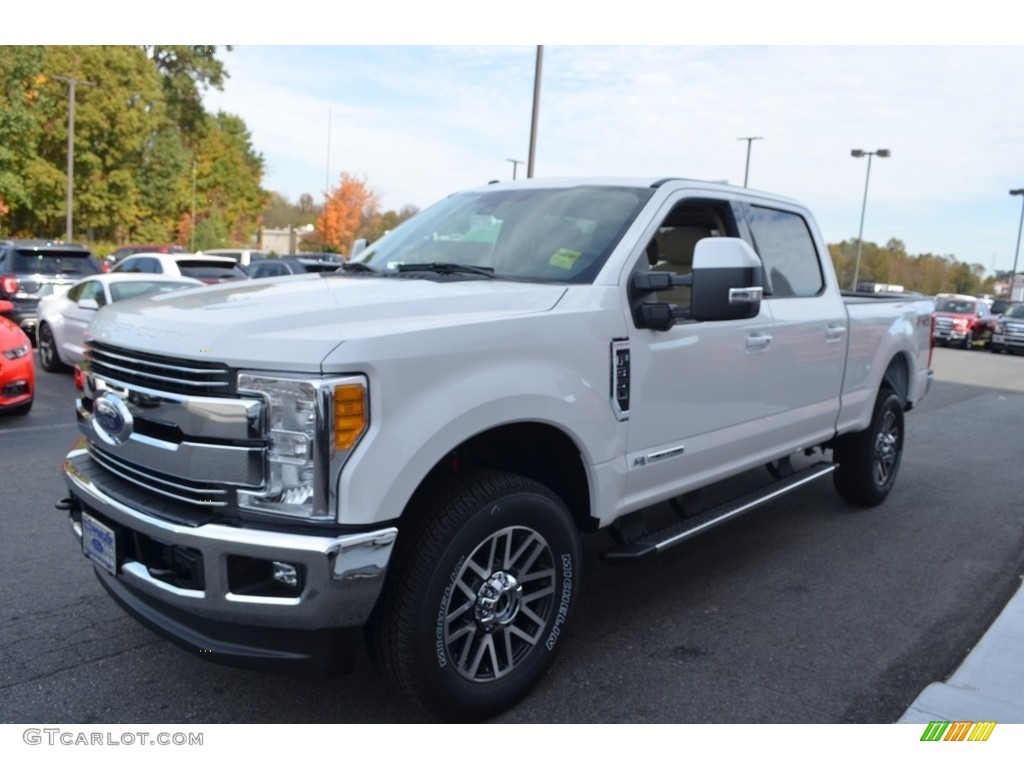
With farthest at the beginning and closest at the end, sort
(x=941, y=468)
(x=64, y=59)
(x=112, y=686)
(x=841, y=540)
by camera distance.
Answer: (x=64, y=59) < (x=941, y=468) < (x=841, y=540) < (x=112, y=686)

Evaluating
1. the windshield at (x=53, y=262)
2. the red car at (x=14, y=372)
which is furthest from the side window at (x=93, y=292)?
the windshield at (x=53, y=262)

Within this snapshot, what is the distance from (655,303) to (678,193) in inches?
30.3

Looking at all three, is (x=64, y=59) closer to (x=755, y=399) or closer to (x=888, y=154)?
(x=888, y=154)

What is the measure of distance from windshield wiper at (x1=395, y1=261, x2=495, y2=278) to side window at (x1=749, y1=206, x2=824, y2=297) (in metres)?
1.77

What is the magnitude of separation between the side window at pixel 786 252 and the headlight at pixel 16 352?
6.80 m

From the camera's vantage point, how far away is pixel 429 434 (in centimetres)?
269

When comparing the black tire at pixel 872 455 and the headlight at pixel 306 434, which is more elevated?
the headlight at pixel 306 434

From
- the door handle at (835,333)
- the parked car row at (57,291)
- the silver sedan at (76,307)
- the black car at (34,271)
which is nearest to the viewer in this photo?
the door handle at (835,333)

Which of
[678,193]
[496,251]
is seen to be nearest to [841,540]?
[678,193]

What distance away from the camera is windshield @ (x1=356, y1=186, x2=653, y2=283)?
12.3 feet

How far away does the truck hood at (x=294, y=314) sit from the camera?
2609 millimetres

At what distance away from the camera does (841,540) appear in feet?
17.9

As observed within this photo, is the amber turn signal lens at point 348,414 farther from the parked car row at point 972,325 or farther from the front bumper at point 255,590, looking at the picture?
the parked car row at point 972,325
